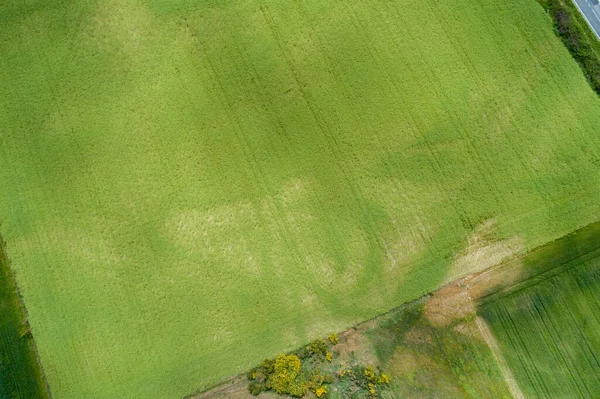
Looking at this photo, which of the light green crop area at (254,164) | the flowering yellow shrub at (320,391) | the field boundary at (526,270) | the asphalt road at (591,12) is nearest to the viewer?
the flowering yellow shrub at (320,391)

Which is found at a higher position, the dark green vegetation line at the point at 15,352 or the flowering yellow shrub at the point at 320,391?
the dark green vegetation line at the point at 15,352

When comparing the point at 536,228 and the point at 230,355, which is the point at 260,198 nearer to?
the point at 230,355

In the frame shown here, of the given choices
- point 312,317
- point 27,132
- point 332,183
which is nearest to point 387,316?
point 312,317

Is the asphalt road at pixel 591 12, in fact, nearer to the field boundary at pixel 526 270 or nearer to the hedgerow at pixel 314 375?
the field boundary at pixel 526 270

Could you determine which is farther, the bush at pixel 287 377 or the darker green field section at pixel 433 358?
the darker green field section at pixel 433 358

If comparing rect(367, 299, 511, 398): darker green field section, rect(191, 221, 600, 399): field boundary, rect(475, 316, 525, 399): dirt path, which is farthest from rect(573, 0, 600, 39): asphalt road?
rect(367, 299, 511, 398): darker green field section

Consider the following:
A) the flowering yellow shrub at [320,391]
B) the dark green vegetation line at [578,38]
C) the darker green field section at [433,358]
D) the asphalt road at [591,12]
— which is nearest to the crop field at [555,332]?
the darker green field section at [433,358]
